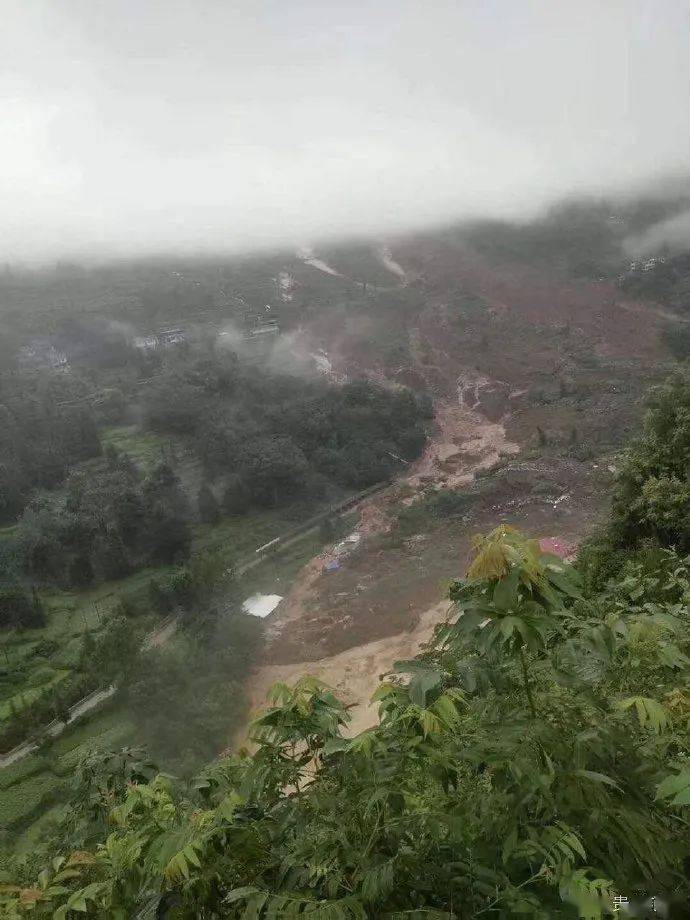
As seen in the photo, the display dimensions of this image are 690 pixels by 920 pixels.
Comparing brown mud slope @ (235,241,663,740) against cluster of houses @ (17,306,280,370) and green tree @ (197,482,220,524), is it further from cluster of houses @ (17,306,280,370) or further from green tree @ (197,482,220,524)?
green tree @ (197,482,220,524)

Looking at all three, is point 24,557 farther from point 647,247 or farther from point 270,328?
point 647,247

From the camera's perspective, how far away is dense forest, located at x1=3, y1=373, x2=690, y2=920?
1464 mm

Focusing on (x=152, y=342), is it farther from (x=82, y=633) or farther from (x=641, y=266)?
(x=641, y=266)

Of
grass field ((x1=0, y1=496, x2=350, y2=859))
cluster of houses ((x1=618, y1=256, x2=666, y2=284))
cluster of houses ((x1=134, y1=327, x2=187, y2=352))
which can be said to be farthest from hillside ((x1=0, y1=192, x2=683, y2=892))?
cluster of houses ((x1=618, y1=256, x2=666, y2=284))

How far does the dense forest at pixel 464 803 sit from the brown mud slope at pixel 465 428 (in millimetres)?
6144

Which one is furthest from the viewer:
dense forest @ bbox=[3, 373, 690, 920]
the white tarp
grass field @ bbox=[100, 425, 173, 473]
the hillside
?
grass field @ bbox=[100, 425, 173, 473]

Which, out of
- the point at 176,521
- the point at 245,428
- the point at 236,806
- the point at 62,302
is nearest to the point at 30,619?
the point at 176,521

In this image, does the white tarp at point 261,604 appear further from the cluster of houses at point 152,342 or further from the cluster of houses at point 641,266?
the cluster of houses at point 641,266

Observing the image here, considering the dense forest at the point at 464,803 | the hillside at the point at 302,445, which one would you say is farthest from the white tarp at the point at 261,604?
the dense forest at the point at 464,803

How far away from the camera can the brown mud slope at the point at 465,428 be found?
17.0 m

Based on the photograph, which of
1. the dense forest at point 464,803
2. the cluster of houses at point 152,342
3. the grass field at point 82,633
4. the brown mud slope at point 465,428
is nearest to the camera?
the dense forest at point 464,803

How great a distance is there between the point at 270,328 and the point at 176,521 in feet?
79.5

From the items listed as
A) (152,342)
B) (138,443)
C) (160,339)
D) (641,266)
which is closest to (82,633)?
(138,443)

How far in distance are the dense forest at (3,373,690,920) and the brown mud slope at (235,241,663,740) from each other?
6144 millimetres
